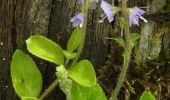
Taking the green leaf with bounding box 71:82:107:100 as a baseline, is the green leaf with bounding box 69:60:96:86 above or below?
above

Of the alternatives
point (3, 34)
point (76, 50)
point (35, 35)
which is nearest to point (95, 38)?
point (76, 50)

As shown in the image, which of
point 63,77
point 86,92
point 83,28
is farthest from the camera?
point 86,92

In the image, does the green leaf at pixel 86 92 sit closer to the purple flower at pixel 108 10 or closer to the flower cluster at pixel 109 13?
the flower cluster at pixel 109 13

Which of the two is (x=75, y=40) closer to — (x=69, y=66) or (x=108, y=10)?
(x=69, y=66)

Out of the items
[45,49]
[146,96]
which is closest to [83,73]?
[45,49]

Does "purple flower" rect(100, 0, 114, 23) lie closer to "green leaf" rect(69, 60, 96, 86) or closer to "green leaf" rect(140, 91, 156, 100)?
"green leaf" rect(69, 60, 96, 86)

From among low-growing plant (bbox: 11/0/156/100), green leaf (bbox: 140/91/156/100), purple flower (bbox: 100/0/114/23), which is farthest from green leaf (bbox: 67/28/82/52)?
green leaf (bbox: 140/91/156/100)
